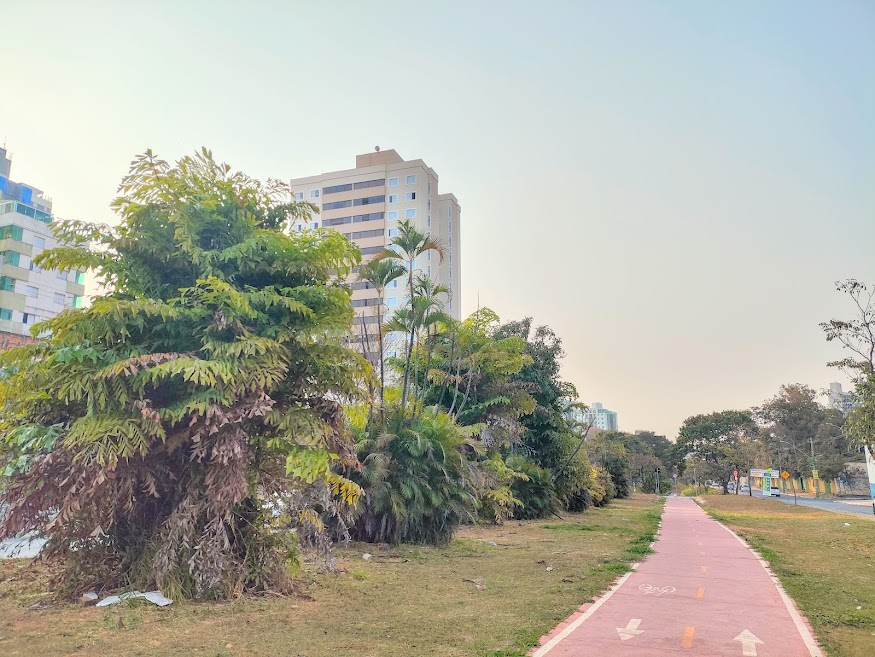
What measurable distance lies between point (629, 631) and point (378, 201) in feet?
243

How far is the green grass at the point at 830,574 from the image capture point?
7.67m

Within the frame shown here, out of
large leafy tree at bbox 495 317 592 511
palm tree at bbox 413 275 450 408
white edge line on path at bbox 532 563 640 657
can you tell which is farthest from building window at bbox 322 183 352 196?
white edge line on path at bbox 532 563 640 657

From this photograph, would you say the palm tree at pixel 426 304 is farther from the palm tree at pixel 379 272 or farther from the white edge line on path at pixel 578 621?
the white edge line on path at pixel 578 621

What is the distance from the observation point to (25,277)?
54031 millimetres

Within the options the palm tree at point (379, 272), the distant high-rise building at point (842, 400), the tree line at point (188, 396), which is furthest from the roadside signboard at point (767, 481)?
the tree line at point (188, 396)

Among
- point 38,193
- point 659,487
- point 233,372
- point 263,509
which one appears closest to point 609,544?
point 263,509

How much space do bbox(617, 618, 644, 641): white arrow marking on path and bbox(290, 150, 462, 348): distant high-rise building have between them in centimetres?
6729

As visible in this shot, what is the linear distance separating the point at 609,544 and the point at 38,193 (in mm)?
67229

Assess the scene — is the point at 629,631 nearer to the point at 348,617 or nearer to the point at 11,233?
the point at 348,617

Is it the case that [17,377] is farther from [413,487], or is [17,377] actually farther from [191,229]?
[413,487]

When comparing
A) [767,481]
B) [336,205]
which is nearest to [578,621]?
[767,481]

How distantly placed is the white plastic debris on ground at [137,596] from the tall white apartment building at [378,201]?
2634 inches

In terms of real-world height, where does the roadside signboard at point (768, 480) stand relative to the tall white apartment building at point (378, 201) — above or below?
below

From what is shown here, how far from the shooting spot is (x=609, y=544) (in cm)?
1817
